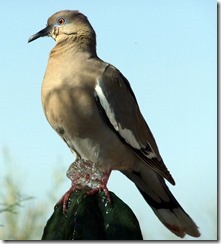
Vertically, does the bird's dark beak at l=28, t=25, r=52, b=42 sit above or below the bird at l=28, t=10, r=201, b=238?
above

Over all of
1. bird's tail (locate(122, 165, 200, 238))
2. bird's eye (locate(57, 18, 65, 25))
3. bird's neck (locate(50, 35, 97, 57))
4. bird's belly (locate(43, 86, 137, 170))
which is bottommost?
bird's tail (locate(122, 165, 200, 238))

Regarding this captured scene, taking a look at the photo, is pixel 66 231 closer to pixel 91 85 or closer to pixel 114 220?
pixel 114 220

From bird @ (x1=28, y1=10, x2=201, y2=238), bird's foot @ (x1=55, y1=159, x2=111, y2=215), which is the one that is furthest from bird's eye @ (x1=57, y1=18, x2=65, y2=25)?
bird's foot @ (x1=55, y1=159, x2=111, y2=215)

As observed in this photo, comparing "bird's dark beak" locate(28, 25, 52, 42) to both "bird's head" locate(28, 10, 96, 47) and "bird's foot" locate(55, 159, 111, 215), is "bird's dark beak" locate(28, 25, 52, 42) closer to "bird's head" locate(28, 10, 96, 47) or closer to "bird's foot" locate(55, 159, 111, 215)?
"bird's head" locate(28, 10, 96, 47)

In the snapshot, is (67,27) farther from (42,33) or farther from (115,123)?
(115,123)

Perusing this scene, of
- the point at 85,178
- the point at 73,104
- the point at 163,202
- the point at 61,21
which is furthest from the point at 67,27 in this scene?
the point at 163,202

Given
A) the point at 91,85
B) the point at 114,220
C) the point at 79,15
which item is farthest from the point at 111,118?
the point at 114,220

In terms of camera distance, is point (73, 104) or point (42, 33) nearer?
point (73, 104)
